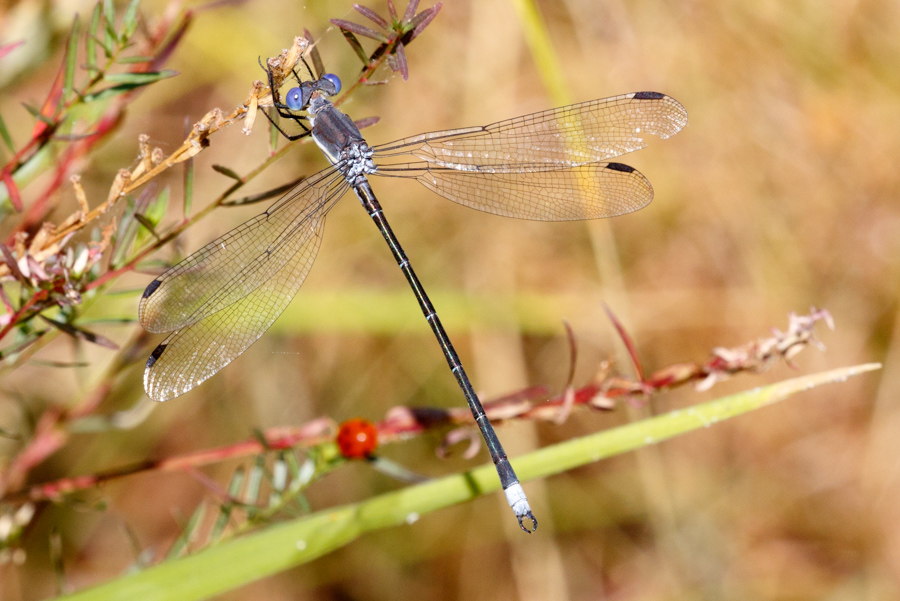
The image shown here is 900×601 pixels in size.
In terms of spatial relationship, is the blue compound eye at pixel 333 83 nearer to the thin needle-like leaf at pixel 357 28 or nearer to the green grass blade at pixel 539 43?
the green grass blade at pixel 539 43

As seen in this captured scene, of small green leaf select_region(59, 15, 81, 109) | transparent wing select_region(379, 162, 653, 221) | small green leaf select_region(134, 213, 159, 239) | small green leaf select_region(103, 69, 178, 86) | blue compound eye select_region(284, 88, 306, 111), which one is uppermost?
small green leaf select_region(59, 15, 81, 109)

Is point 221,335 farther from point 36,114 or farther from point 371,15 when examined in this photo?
point 371,15

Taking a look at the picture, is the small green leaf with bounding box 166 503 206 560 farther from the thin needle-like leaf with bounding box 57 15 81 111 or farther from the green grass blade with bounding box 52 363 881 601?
the thin needle-like leaf with bounding box 57 15 81 111

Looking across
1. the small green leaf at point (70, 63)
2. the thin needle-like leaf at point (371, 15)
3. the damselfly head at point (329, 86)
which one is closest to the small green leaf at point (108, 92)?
the small green leaf at point (70, 63)

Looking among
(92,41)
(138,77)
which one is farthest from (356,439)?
(92,41)

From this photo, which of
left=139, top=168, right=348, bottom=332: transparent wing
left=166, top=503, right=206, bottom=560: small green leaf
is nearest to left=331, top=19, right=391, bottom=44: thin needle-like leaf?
left=139, top=168, right=348, bottom=332: transparent wing

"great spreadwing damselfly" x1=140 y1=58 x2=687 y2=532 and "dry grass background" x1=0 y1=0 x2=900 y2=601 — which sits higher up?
"great spreadwing damselfly" x1=140 y1=58 x2=687 y2=532
